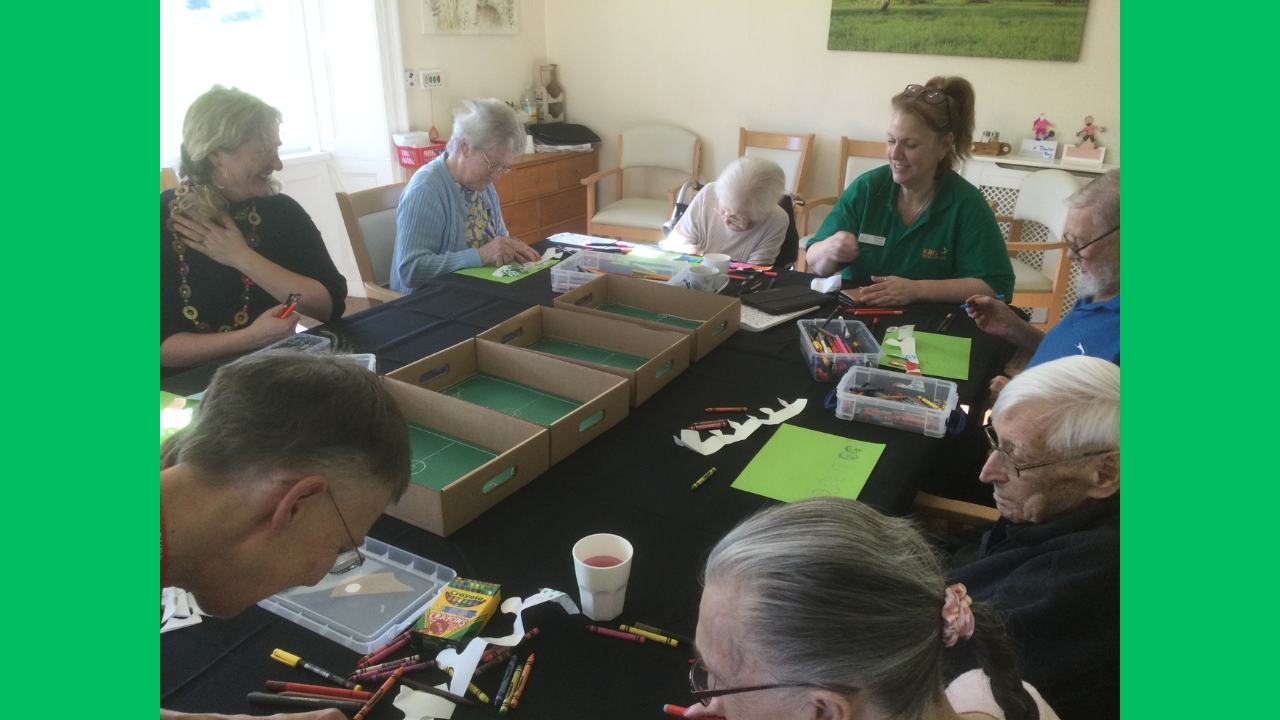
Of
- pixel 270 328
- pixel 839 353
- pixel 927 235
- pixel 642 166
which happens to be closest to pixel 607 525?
pixel 839 353

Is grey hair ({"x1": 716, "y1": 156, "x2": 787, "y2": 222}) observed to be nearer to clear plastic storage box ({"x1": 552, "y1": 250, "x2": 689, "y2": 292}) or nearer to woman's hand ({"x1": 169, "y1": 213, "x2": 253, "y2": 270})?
clear plastic storage box ({"x1": 552, "y1": 250, "x2": 689, "y2": 292})

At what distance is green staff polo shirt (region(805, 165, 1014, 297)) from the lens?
2688 mm

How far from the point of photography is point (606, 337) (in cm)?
209

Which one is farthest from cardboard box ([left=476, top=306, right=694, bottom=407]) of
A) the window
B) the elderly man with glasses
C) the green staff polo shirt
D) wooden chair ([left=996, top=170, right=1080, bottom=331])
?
wooden chair ([left=996, top=170, right=1080, bottom=331])

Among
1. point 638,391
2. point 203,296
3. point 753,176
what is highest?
point 753,176

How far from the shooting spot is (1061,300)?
13.4 feet

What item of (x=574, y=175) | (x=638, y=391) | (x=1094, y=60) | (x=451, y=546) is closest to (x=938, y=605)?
(x=451, y=546)

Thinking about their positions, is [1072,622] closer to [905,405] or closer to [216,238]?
[905,405]

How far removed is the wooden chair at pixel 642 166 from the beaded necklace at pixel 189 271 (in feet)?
9.62

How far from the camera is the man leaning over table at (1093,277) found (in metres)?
1.92

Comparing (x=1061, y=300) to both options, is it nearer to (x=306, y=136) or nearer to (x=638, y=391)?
(x=638, y=391)

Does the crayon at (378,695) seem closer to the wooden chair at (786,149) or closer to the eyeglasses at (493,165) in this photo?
the eyeglasses at (493,165)

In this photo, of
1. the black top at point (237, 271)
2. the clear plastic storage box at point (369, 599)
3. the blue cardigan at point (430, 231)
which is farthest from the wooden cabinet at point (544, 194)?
the clear plastic storage box at point (369, 599)

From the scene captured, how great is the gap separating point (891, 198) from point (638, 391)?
1.53 meters
